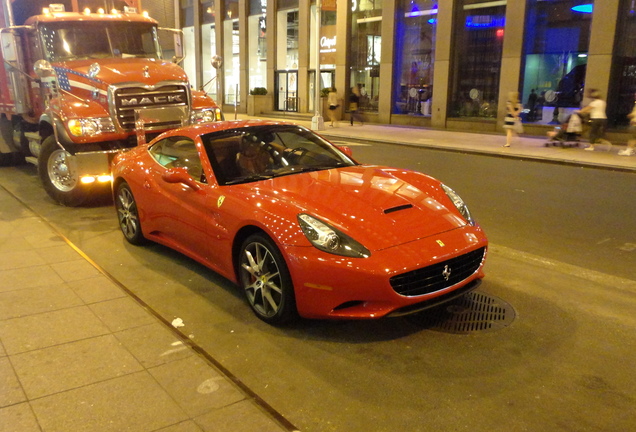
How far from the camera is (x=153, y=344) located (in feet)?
14.5

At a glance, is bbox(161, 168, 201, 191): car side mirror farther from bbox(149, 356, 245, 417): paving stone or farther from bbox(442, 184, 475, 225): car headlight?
bbox(442, 184, 475, 225): car headlight

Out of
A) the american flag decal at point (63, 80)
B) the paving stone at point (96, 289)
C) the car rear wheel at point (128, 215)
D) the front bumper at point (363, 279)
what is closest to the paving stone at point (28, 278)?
the paving stone at point (96, 289)

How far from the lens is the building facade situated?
63.1 feet

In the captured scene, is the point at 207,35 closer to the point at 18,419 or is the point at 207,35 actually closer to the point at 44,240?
the point at 44,240

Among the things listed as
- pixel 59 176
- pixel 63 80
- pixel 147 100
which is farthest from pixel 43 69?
pixel 59 176

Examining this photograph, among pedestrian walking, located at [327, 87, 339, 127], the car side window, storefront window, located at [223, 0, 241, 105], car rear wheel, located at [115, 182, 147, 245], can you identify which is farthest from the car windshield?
storefront window, located at [223, 0, 241, 105]

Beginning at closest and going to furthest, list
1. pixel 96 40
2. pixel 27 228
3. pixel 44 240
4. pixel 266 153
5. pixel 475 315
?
pixel 475 315, pixel 266 153, pixel 44 240, pixel 27 228, pixel 96 40

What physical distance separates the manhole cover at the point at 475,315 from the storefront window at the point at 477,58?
62.4 feet

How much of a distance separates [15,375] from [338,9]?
89.4 ft

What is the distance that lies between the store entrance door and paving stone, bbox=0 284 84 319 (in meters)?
27.7

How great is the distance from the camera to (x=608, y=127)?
1931cm

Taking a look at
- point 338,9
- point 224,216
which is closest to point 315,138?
point 224,216

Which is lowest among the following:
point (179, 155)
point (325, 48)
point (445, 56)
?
point (179, 155)

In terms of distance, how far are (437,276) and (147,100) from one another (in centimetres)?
660
